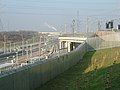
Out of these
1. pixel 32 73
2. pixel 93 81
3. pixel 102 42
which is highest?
pixel 32 73

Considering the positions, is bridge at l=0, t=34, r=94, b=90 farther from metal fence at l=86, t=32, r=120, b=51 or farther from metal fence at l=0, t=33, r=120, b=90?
metal fence at l=86, t=32, r=120, b=51

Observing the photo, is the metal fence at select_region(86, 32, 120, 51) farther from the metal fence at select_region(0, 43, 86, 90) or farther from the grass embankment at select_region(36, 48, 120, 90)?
the metal fence at select_region(0, 43, 86, 90)

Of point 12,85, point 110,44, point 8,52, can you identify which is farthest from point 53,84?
point 110,44

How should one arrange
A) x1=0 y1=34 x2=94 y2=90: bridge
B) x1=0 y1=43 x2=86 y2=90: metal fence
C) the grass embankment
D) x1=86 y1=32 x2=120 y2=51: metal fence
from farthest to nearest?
x1=86 y1=32 x2=120 y2=51: metal fence, x1=0 y1=34 x2=94 y2=90: bridge, x1=0 y1=43 x2=86 y2=90: metal fence, the grass embankment

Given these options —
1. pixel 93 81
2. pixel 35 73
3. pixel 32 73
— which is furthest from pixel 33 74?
pixel 93 81

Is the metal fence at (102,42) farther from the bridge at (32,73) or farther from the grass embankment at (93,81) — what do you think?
the grass embankment at (93,81)

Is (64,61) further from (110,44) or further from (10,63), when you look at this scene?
(110,44)

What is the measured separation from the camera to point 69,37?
289 feet

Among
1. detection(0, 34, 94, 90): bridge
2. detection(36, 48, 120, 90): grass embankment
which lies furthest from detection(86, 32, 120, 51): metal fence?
detection(36, 48, 120, 90): grass embankment

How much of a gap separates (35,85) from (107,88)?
24.9ft

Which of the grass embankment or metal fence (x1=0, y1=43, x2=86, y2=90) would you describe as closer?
the grass embankment

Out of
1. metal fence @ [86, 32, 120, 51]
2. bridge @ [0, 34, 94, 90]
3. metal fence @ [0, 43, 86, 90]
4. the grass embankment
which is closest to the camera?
the grass embankment

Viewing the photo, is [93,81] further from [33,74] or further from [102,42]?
[102,42]

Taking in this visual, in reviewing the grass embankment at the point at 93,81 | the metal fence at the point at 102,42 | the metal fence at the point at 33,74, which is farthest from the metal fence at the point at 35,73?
the metal fence at the point at 102,42
